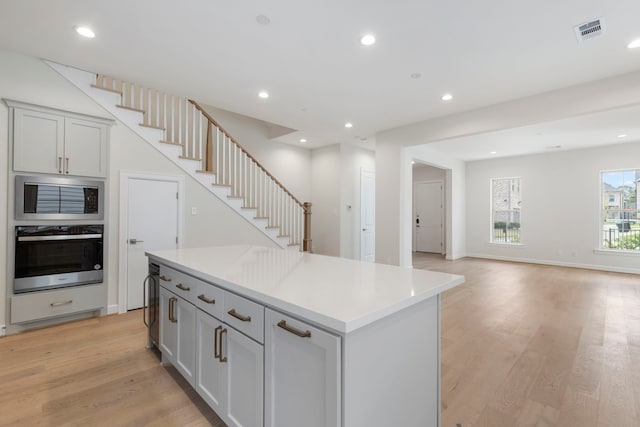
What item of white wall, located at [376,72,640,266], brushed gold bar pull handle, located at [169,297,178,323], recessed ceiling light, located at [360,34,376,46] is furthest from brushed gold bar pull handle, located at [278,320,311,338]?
white wall, located at [376,72,640,266]

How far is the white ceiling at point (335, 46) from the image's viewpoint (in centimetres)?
244

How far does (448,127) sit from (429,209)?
486 cm

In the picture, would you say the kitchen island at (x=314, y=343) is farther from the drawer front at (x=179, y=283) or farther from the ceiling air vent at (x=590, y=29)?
the ceiling air vent at (x=590, y=29)

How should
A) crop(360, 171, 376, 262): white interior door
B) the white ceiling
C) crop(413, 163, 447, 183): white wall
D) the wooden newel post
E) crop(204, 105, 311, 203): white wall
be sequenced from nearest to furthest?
1. the white ceiling
2. the wooden newel post
3. crop(204, 105, 311, 203): white wall
4. crop(360, 171, 376, 262): white interior door
5. crop(413, 163, 447, 183): white wall

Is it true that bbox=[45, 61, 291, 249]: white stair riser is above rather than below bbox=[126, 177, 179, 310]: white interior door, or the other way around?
above

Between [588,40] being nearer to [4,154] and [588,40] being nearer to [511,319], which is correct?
[511,319]

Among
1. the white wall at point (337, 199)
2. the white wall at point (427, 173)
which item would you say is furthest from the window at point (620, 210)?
the white wall at point (337, 199)

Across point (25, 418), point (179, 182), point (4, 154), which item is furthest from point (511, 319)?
point (4, 154)

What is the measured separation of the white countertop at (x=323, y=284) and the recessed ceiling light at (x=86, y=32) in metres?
2.25

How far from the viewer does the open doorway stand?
359 inches

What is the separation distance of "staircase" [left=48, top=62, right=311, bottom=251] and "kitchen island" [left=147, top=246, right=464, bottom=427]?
2867mm

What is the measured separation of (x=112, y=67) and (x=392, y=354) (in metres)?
4.13

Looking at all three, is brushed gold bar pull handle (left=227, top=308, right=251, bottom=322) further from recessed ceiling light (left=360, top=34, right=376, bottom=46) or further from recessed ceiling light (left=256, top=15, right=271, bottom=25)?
recessed ceiling light (left=360, top=34, right=376, bottom=46)

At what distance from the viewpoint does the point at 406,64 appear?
10.8 ft
